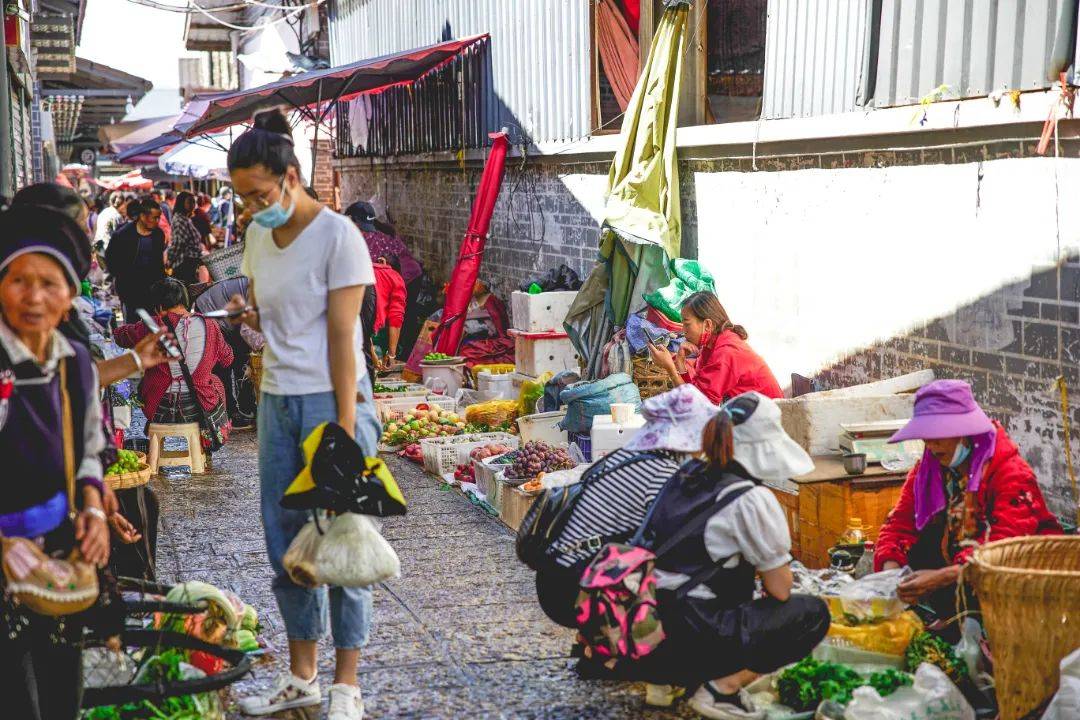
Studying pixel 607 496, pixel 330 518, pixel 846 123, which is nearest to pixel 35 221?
pixel 330 518

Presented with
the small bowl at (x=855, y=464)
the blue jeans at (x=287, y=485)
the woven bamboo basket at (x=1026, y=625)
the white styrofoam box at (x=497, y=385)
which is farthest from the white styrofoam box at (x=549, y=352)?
the woven bamboo basket at (x=1026, y=625)

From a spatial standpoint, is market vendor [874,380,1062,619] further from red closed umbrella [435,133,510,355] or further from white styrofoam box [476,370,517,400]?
red closed umbrella [435,133,510,355]

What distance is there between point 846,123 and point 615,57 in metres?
4.33

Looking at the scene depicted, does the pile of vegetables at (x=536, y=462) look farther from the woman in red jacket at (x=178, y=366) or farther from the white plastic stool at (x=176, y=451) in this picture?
the white plastic stool at (x=176, y=451)

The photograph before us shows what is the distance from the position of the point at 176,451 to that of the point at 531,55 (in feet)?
18.7

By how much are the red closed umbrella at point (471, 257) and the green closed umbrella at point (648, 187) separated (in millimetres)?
3347

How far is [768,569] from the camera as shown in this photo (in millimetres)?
4629

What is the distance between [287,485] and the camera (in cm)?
473

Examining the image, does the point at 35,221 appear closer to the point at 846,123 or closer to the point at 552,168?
the point at 846,123

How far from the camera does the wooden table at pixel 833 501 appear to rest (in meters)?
6.41

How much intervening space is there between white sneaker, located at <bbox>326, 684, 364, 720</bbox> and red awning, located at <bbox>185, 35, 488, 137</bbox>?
961 centimetres

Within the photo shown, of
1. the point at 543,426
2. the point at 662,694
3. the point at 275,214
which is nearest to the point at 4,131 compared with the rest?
the point at 543,426

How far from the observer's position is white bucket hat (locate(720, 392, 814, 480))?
478 centimetres

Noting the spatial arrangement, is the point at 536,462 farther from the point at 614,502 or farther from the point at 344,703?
the point at 344,703
